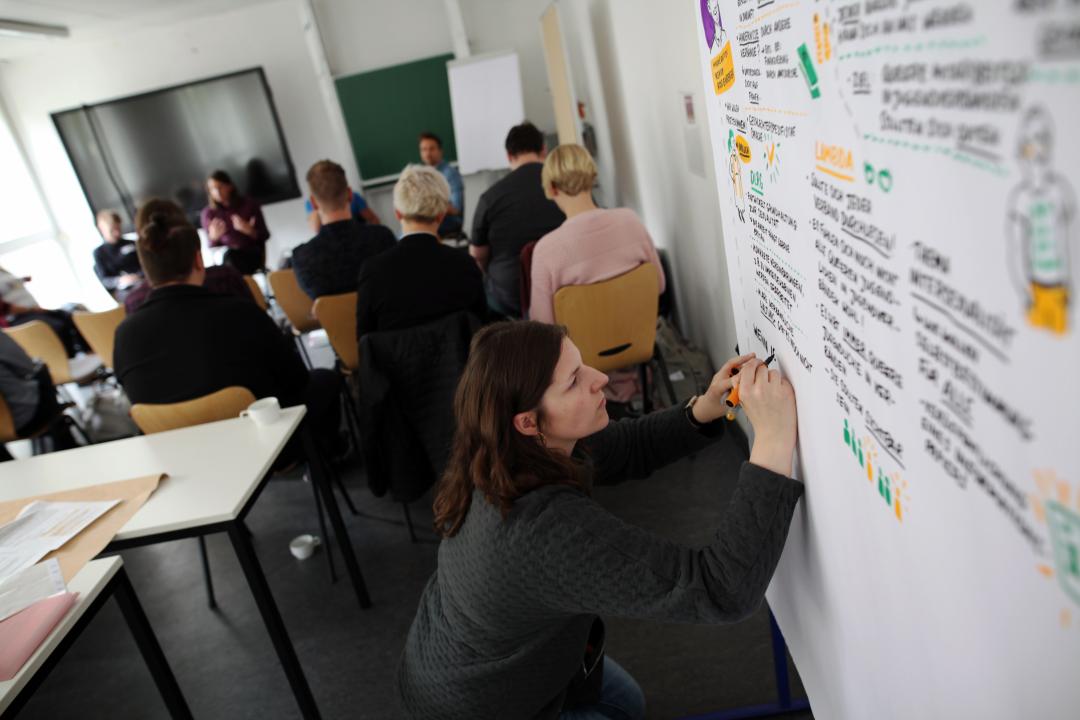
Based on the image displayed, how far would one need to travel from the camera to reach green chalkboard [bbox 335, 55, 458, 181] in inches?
249

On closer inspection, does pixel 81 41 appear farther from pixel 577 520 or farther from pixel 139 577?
pixel 577 520

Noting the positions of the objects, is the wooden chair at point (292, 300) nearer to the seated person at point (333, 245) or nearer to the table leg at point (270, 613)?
the seated person at point (333, 245)

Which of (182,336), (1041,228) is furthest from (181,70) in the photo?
(1041,228)

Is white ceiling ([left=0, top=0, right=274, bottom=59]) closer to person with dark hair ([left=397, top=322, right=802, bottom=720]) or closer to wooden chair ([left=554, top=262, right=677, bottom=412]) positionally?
wooden chair ([left=554, top=262, right=677, bottom=412])

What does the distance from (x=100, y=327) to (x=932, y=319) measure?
437cm

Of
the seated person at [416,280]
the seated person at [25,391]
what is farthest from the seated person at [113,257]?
the seated person at [416,280]

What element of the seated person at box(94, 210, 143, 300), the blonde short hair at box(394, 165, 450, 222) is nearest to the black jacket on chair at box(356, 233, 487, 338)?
the blonde short hair at box(394, 165, 450, 222)

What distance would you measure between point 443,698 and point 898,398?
967 mm

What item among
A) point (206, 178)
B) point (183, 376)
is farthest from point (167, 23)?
point (183, 376)

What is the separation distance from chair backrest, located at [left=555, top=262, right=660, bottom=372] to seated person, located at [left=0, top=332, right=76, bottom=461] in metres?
2.54

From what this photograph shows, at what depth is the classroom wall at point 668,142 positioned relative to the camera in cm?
254

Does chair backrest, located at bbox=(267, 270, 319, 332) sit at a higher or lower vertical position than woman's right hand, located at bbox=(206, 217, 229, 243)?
lower

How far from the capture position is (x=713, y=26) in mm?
954

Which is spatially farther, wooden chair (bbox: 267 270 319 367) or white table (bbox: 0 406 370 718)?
wooden chair (bbox: 267 270 319 367)
